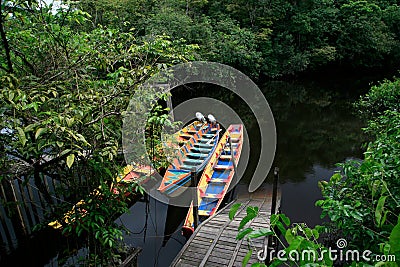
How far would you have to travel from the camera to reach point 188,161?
8109 mm

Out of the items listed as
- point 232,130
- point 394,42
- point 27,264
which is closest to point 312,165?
point 232,130

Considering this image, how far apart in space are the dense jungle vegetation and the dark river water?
3.27 feet

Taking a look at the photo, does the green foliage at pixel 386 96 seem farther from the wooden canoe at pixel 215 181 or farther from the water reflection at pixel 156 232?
the water reflection at pixel 156 232

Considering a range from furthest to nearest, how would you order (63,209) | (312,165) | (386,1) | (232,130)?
(386,1) < (232,130) < (312,165) < (63,209)

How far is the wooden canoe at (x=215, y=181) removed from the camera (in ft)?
19.7

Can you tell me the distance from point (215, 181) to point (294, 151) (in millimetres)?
5062

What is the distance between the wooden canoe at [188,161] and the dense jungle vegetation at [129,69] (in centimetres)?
260

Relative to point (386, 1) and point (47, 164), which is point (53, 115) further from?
point (386, 1)

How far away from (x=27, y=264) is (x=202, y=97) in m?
14.8

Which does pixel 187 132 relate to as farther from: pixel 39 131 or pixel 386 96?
pixel 39 131

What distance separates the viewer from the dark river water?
6.19m

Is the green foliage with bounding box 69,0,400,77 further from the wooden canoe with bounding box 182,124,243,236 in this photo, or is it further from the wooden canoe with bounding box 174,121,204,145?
the wooden canoe with bounding box 182,124,243,236

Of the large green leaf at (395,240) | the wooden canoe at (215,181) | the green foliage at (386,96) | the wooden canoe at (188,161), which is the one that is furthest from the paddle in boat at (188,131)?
the large green leaf at (395,240)

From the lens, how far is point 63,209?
282 cm
